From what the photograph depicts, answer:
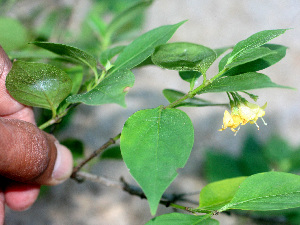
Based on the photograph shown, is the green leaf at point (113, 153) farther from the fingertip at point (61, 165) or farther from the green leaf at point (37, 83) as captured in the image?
the green leaf at point (37, 83)

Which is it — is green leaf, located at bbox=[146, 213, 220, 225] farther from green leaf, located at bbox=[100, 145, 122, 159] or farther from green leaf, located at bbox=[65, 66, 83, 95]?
green leaf, located at bbox=[100, 145, 122, 159]

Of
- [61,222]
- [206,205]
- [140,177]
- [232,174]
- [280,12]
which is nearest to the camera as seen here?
[140,177]

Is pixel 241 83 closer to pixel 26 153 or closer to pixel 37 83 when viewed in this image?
pixel 37 83

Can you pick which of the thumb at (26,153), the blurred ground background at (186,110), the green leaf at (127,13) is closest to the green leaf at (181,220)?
the thumb at (26,153)

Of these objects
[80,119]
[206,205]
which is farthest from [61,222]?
[206,205]

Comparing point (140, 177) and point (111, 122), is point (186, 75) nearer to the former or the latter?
point (140, 177)

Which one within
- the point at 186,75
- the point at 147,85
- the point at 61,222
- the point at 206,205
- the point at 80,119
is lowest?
the point at 61,222
